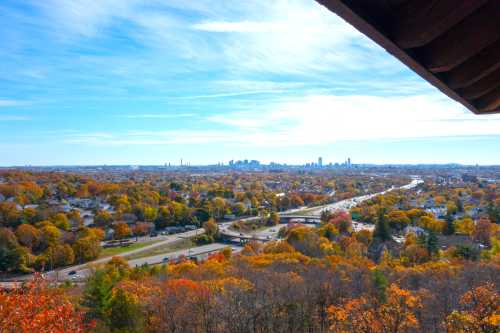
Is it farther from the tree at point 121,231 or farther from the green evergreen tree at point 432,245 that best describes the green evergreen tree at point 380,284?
the tree at point 121,231

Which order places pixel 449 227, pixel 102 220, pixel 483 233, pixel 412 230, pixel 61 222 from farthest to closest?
pixel 102 220 < pixel 61 222 < pixel 412 230 < pixel 449 227 < pixel 483 233

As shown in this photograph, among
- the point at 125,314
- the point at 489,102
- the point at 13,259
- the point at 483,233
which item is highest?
the point at 489,102

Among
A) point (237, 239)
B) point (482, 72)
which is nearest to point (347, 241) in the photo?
point (237, 239)

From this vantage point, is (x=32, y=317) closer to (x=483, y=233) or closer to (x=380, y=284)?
(x=380, y=284)

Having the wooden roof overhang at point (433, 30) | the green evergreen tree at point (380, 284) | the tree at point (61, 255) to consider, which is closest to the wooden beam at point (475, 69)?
the wooden roof overhang at point (433, 30)

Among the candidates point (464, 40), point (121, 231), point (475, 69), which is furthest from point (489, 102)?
point (121, 231)

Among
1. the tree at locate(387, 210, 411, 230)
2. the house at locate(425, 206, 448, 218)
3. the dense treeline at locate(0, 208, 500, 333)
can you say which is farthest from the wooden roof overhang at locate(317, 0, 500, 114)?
the house at locate(425, 206, 448, 218)

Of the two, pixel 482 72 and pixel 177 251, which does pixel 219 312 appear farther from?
→ pixel 177 251
